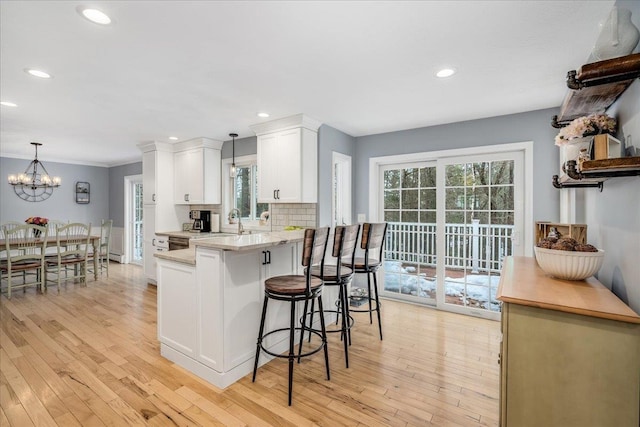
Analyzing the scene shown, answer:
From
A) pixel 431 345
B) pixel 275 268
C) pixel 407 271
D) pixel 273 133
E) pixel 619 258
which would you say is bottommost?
pixel 431 345

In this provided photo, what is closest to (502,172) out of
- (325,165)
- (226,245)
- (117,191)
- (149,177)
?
(325,165)

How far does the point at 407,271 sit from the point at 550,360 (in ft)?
10.3

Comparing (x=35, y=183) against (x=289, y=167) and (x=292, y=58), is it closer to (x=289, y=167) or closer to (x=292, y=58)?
(x=289, y=167)

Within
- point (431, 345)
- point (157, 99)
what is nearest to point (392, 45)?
point (157, 99)

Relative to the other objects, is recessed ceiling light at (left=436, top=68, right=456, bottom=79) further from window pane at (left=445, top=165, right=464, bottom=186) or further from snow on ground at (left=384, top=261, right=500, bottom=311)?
snow on ground at (left=384, top=261, right=500, bottom=311)

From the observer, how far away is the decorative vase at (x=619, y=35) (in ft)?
4.26

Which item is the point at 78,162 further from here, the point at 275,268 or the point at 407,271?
the point at 407,271

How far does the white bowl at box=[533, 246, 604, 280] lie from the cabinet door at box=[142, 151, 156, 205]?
549 centimetres

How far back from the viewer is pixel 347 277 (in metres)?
2.81

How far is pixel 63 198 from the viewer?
719cm

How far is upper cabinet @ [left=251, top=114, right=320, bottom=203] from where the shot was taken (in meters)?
3.71

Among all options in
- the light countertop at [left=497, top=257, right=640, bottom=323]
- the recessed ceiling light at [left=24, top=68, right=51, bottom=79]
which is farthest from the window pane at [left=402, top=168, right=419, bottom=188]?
the recessed ceiling light at [left=24, top=68, right=51, bottom=79]

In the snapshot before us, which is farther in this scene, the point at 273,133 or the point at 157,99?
the point at 273,133

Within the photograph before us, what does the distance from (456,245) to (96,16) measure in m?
4.03
